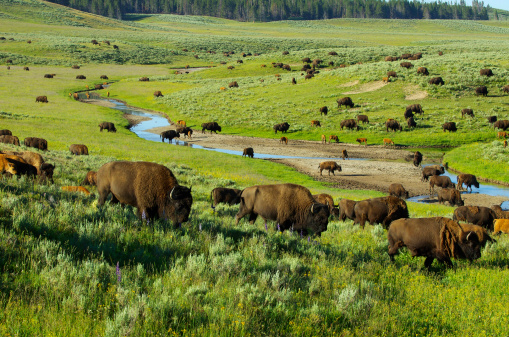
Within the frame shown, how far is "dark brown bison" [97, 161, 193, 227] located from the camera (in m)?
8.30

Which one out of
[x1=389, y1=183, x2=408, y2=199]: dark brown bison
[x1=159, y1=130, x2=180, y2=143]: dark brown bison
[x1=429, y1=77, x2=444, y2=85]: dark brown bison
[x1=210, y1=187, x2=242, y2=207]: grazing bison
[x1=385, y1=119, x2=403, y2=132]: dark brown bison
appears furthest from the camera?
[x1=429, y1=77, x2=444, y2=85]: dark brown bison

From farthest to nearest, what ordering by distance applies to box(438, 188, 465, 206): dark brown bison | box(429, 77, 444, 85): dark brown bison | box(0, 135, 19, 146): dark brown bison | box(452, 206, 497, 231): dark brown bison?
box(429, 77, 444, 85): dark brown bison → box(0, 135, 19, 146): dark brown bison → box(438, 188, 465, 206): dark brown bison → box(452, 206, 497, 231): dark brown bison

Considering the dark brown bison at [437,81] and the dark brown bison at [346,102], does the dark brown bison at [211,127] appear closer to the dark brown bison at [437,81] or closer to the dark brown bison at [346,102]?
the dark brown bison at [346,102]

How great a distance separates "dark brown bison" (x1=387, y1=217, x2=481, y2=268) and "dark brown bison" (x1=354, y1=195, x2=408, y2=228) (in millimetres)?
3763

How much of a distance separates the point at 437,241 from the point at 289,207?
367cm

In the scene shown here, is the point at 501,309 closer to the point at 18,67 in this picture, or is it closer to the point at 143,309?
the point at 143,309

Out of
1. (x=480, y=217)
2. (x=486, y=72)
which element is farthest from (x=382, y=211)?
(x=486, y=72)

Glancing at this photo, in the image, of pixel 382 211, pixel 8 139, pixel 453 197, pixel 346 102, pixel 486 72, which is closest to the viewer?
pixel 382 211

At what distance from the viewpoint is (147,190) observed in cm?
880

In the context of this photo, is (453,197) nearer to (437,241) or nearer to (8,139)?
(437,241)

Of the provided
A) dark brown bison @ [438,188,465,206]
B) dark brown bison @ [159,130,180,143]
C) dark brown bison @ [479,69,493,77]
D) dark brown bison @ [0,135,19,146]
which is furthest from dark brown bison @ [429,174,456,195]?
dark brown bison @ [479,69,493,77]

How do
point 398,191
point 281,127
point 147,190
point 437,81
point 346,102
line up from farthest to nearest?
point 437,81, point 346,102, point 281,127, point 398,191, point 147,190

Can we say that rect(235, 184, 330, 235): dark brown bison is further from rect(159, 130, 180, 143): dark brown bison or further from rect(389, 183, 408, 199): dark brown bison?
rect(159, 130, 180, 143): dark brown bison

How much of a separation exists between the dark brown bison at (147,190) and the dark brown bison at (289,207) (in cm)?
299
